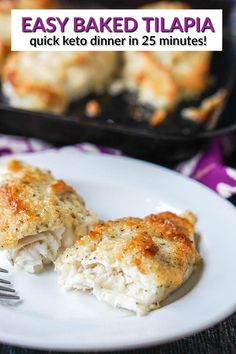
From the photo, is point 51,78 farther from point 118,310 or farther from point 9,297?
point 118,310

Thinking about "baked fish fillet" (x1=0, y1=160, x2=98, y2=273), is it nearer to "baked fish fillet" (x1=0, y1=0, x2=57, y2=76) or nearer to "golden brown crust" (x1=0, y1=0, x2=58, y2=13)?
"baked fish fillet" (x1=0, y1=0, x2=57, y2=76)

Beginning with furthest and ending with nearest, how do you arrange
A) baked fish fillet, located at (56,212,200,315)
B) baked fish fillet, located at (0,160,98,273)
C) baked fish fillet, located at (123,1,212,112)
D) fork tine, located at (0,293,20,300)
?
baked fish fillet, located at (123,1,212,112) < baked fish fillet, located at (0,160,98,273) < fork tine, located at (0,293,20,300) < baked fish fillet, located at (56,212,200,315)

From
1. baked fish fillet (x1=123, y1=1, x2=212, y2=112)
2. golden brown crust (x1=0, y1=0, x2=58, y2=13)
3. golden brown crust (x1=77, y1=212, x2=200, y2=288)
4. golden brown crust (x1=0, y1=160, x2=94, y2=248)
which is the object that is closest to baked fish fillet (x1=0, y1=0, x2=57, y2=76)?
golden brown crust (x1=0, y1=0, x2=58, y2=13)

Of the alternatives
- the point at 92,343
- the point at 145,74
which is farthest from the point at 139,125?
the point at 92,343

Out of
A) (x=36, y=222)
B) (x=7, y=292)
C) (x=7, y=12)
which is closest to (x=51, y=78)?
(x=7, y=12)

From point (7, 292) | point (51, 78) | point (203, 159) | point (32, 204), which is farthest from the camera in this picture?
point (51, 78)

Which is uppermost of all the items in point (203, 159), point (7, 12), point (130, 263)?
point (7, 12)

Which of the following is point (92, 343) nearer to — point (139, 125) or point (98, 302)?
point (98, 302)
